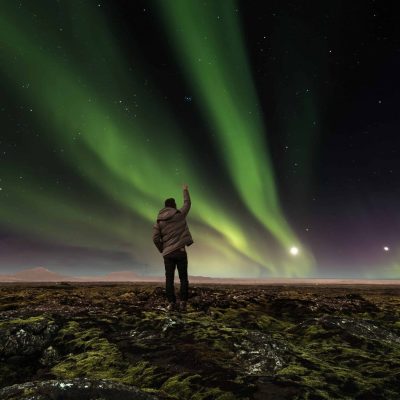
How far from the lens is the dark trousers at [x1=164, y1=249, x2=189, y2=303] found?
40.9 ft

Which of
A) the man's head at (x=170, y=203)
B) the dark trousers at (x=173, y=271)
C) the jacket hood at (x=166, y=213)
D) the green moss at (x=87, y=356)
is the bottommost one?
the green moss at (x=87, y=356)

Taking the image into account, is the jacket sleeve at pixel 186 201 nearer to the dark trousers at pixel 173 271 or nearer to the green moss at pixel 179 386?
the dark trousers at pixel 173 271

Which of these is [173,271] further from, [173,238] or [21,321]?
[21,321]

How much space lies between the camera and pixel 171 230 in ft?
42.9

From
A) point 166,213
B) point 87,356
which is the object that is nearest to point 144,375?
point 87,356

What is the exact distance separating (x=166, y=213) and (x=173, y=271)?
2.14 metres

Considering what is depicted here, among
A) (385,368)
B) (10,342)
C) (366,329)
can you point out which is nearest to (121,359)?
(10,342)

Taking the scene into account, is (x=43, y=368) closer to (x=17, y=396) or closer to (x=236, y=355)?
(x=17, y=396)

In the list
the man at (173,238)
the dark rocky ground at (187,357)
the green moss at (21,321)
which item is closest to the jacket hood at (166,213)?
the man at (173,238)

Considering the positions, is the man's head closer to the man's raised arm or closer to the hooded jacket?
the hooded jacket

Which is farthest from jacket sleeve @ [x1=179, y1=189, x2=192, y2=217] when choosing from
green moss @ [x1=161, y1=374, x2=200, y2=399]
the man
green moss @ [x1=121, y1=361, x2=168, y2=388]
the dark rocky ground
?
green moss @ [x1=161, y1=374, x2=200, y2=399]

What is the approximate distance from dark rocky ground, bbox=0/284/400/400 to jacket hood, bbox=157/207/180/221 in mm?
3710

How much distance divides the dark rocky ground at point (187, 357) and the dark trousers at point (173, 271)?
5.26ft

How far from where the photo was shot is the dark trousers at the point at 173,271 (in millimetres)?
12461
